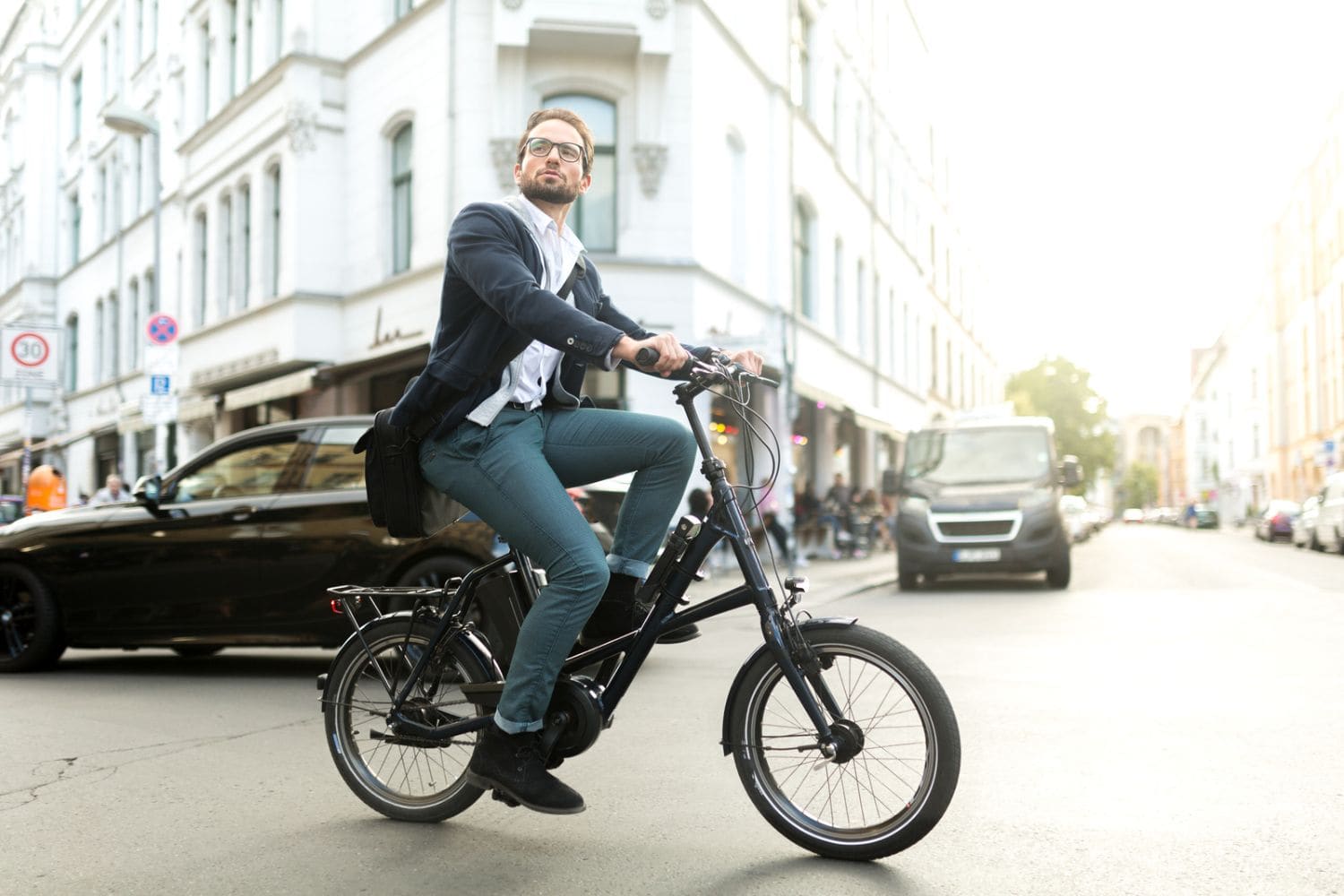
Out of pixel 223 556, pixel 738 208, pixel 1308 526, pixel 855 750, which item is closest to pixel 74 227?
pixel 738 208

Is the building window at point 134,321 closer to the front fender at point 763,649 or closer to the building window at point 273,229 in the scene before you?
the building window at point 273,229

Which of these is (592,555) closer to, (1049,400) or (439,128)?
(439,128)

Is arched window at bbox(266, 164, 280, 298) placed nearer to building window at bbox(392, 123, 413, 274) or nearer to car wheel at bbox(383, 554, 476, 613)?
building window at bbox(392, 123, 413, 274)

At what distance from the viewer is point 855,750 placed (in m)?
3.41

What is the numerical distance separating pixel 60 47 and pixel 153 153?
26.1 m

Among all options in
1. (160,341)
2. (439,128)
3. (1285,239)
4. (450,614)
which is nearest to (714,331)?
(439,128)

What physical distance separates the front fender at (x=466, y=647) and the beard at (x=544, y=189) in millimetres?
1345

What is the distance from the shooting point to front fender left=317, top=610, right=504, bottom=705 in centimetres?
381

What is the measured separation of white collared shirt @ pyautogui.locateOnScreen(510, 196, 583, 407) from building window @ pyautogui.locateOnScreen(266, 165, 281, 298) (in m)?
19.8

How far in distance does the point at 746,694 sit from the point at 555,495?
2.57 ft

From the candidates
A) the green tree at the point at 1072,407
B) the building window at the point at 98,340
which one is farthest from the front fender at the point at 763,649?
the green tree at the point at 1072,407

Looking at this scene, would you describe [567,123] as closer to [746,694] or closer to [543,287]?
[543,287]

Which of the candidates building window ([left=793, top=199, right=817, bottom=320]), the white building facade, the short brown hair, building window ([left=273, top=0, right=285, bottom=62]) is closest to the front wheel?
the short brown hair

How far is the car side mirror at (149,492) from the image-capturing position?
7.48 meters
